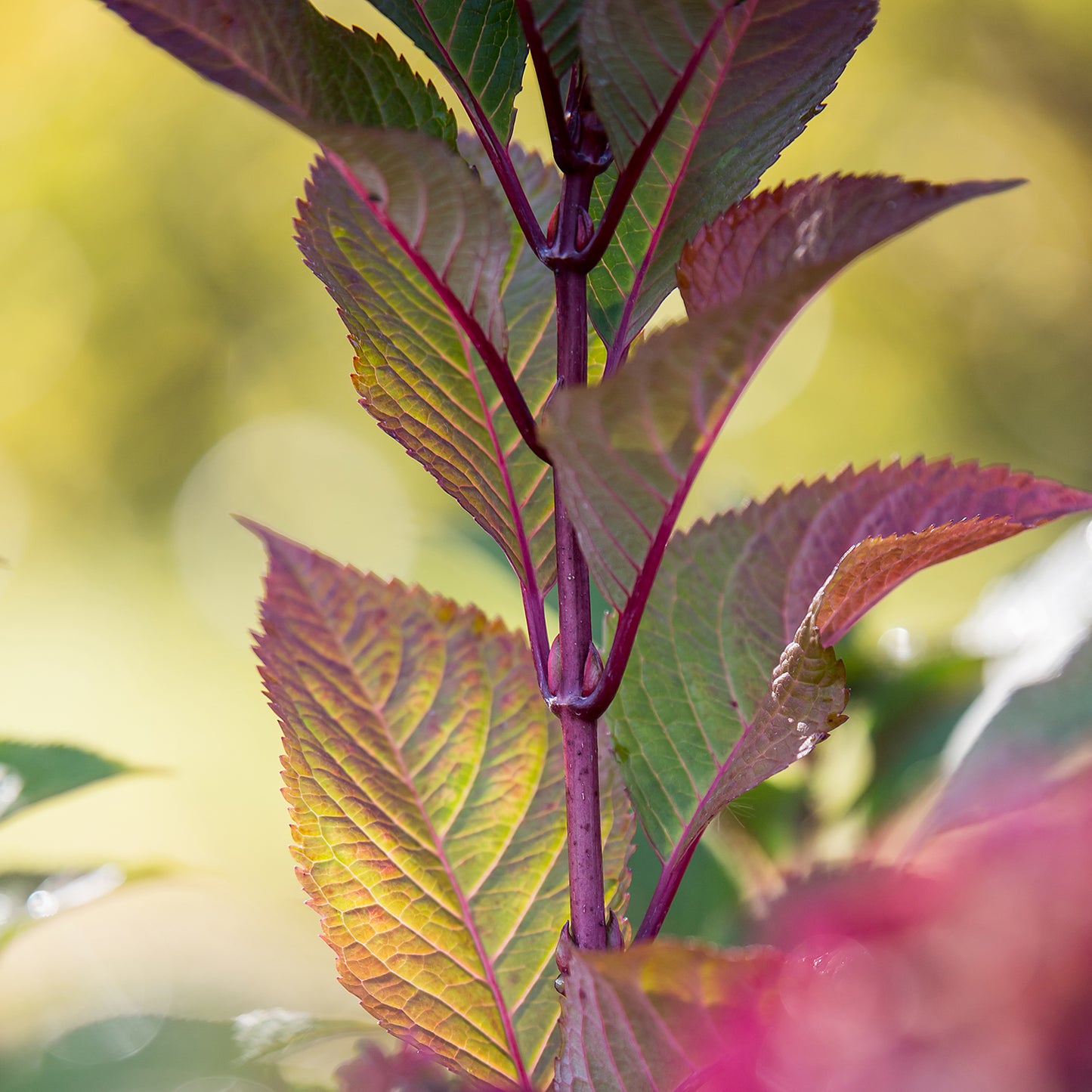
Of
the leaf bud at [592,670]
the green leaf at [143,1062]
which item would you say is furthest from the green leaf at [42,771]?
the leaf bud at [592,670]

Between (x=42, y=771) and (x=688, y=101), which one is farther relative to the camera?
(x=42, y=771)

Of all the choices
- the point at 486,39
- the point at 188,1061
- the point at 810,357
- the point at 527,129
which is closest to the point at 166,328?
the point at 527,129

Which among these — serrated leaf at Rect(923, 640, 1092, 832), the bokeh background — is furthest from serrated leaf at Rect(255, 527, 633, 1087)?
the bokeh background

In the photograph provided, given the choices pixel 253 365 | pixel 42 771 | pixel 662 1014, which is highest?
pixel 253 365

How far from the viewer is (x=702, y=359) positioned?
105 mm

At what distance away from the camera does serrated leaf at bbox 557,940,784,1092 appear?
10 centimetres

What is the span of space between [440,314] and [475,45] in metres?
0.04

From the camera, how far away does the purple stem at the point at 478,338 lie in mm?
123

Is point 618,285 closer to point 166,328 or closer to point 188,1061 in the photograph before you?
point 188,1061

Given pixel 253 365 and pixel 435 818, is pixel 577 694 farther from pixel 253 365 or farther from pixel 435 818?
pixel 253 365

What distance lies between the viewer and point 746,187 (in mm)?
149

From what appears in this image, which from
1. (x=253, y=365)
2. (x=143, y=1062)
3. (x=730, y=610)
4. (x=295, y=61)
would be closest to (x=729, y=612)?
(x=730, y=610)

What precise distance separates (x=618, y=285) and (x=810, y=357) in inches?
37.6

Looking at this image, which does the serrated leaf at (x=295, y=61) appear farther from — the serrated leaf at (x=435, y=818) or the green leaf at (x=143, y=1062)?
the green leaf at (x=143, y=1062)
